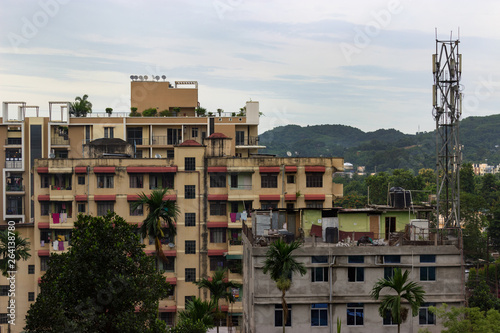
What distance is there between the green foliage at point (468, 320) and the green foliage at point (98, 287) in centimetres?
1653

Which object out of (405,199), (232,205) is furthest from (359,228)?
(232,205)

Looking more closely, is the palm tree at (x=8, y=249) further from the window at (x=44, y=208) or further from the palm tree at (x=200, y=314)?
the palm tree at (x=200, y=314)

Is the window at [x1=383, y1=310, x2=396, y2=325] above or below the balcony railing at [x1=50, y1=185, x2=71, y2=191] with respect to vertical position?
below

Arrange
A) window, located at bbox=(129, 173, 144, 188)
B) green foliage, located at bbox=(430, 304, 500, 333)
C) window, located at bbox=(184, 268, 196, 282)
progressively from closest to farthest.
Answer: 1. green foliage, located at bbox=(430, 304, 500, 333)
2. window, located at bbox=(184, 268, 196, 282)
3. window, located at bbox=(129, 173, 144, 188)

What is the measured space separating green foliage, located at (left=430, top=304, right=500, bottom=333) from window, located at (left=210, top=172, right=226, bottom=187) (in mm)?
31965

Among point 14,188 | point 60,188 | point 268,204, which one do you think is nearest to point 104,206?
point 60,188

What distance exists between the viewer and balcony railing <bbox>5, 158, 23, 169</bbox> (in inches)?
3398

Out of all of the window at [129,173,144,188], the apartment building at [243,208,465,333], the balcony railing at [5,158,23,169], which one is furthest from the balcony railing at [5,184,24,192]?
the apartment building at [243,208,465,333]

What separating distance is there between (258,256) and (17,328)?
35.8m

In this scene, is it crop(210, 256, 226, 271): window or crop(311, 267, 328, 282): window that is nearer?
crop(311, 267, 328, 282): window

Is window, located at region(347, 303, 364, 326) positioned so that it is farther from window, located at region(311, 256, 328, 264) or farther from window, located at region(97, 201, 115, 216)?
window, located at region(97, 201, 115, 216)

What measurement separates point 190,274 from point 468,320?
114ft

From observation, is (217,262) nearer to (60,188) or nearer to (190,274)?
(190,274)

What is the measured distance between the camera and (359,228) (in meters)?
53.6
